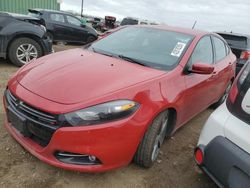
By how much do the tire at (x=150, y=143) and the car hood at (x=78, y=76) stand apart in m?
0.44

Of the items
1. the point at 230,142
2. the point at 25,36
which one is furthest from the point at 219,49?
the point at 25,36

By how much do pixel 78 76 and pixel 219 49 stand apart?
2.80 metres

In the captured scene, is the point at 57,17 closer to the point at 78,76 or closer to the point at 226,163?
the point at 78,76

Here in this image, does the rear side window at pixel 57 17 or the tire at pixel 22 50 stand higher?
the tire at pixel 22 50

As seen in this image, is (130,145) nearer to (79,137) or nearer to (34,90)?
(79,137)

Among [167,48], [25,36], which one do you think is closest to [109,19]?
[25,36]

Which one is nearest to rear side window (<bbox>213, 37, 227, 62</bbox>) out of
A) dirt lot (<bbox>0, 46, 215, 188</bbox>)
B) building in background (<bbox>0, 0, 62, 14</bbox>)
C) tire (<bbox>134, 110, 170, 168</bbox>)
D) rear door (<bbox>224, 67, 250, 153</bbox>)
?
dirt lot (<bbox>0, 46, 215, 188</bbox>)

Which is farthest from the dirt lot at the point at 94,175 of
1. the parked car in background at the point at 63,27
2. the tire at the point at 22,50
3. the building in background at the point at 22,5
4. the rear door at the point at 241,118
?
the building in background at the point at 22,5

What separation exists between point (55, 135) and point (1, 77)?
147 inches

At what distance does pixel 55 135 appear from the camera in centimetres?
216

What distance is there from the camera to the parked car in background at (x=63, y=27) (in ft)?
35.8

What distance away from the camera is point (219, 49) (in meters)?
4.44

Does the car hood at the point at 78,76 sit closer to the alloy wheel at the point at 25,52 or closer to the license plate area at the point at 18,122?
the license plate area at the point at 18,122

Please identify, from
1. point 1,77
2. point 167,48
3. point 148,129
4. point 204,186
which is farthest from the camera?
point 1,77
